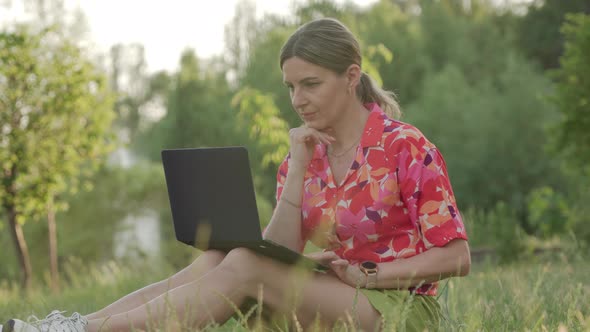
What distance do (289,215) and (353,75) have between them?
2.18 ft

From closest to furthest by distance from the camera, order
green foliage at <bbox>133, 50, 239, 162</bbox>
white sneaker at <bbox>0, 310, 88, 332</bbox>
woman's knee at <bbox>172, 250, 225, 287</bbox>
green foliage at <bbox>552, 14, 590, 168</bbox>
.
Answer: white sneaker at <bbox>0, 310, 88, 332</bbox> < woman's knee at <bbox>172, 250, 225, 287</bbox> < green foliage at <bbox>552, 14, 590, 168</bbox> < green foliage at <bbox>133, 50, 239, 162</bbox>

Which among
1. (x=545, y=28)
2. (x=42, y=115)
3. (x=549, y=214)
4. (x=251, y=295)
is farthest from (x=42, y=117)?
(x=545, y=28)

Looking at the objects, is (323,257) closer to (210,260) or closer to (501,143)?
(210,260)

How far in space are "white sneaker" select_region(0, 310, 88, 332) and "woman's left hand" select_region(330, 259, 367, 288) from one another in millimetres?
937

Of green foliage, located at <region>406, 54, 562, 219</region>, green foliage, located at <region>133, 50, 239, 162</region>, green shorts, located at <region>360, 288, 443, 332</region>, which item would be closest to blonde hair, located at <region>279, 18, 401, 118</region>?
green shorts, located at <region>360, 288, 443, 332</region>

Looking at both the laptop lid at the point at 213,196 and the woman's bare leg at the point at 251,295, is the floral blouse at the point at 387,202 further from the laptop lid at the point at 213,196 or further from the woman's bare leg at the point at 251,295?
the laptop lid at the point at 213,196

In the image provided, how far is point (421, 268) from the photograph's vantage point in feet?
9.21

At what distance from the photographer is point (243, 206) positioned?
2850 millimetres

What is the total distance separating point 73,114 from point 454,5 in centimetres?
2464

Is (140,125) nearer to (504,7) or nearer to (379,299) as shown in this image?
(504,7)

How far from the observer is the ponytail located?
3438 mm

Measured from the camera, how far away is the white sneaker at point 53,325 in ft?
8.45

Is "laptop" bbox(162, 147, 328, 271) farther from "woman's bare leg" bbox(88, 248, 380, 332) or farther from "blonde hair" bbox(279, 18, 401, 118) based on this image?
"blonde hair" bbox(279, 18, 401, 118)

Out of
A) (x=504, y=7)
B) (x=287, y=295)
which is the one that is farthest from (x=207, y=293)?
(x=504, y=7)
